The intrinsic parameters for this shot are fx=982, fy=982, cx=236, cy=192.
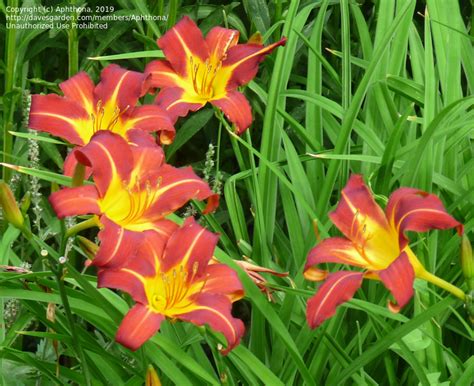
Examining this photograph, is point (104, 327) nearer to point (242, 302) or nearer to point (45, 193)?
point (242, 302)

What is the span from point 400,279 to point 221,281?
24 centimetres

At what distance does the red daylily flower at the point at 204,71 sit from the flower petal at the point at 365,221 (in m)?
0.26

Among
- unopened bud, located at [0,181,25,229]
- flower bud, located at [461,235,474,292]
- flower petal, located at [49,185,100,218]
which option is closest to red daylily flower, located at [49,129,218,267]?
flower petal, located at [49,185,100,218]

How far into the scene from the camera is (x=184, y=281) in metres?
1.32

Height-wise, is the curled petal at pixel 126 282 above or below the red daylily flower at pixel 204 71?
below

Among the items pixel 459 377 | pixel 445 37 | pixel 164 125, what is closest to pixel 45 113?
pixel 164 125

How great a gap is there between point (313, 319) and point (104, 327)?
1.71ft

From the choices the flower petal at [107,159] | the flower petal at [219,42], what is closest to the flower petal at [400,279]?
the flower petal at [107,159]

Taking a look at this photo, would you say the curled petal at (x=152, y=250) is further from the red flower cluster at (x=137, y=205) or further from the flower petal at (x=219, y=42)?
the flower petal at (x=219, y=42)

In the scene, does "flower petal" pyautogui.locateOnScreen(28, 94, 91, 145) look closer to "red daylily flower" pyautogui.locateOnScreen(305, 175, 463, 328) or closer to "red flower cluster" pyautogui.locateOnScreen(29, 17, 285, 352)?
"red flower cluster" pyautogui.locateOnScreen(29, 17, 285, 352)

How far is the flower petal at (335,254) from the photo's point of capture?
4.44ft

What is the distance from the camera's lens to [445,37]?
2.06 meters

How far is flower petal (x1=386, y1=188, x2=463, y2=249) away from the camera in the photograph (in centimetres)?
130

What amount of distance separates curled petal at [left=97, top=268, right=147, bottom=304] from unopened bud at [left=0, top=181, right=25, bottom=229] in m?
0.13
